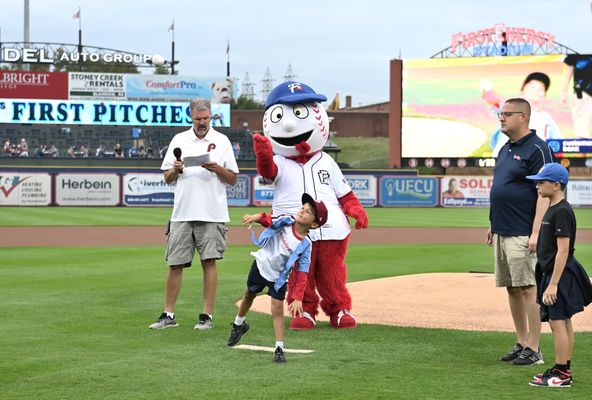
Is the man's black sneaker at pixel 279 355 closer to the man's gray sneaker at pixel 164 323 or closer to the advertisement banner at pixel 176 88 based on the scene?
the man's gray sneaker at pixel 164 323

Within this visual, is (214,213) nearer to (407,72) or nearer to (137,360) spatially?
(137,360)

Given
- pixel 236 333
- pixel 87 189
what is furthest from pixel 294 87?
pixel 87 189

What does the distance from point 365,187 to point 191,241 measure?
31.1 m

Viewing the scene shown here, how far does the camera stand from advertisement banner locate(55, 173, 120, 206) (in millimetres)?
36406

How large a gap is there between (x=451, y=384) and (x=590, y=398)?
0.90m

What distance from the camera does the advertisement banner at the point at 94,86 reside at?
61656mm

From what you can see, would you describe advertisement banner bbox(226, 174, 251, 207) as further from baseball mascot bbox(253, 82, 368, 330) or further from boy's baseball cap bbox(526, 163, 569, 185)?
boy's baseball cap bbox(526, 163, 569, 185)

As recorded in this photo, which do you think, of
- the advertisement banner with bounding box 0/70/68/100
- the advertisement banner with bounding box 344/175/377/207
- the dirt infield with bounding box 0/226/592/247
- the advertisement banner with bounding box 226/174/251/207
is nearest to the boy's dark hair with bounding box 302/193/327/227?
the dirt infield with bounding box 0/226/592/247

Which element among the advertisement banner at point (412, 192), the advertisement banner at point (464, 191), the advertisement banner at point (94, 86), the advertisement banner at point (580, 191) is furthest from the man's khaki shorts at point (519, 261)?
the advertisement banner at point (94, 86)

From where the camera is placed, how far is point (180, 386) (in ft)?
21.2

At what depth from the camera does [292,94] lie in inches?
383

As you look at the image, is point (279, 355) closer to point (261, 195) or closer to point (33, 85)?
point (261, 195)

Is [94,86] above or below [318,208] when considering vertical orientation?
above

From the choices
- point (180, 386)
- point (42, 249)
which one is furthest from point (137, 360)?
point (42, 249)
